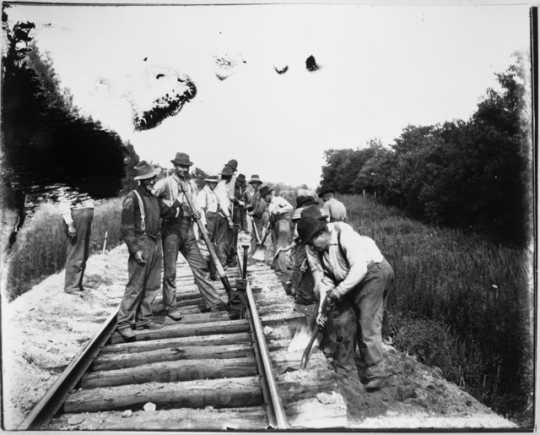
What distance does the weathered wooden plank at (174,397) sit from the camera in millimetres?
3236

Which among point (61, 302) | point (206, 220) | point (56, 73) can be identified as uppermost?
point (56, 73)

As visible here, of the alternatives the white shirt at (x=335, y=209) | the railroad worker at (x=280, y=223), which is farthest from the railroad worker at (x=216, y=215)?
the white shirt at (x=335, y=209)

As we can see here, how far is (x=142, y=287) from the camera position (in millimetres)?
4480

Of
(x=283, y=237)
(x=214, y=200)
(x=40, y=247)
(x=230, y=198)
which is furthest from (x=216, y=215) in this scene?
(x=40, y=247)

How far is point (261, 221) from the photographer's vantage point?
7648 millimetres

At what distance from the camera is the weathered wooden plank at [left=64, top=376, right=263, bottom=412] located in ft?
10.6

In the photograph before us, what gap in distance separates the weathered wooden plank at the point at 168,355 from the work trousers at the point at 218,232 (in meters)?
2.75

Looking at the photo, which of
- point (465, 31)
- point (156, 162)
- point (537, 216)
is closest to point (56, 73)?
point (156, 162)

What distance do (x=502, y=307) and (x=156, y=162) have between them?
3.76 metres

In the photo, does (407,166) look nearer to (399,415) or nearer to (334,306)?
(334,306)

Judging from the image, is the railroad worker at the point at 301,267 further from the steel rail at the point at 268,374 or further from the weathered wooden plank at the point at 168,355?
the weathered wooden plank at the point at 168,355

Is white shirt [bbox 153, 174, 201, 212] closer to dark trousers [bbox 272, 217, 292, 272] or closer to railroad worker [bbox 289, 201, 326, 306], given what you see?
railroad worker [bbox 289, 201, 326, 306]

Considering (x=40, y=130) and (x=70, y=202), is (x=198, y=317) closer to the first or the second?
(x=70, y=202)

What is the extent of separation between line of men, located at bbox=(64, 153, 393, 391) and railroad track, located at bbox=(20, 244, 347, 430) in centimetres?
36
